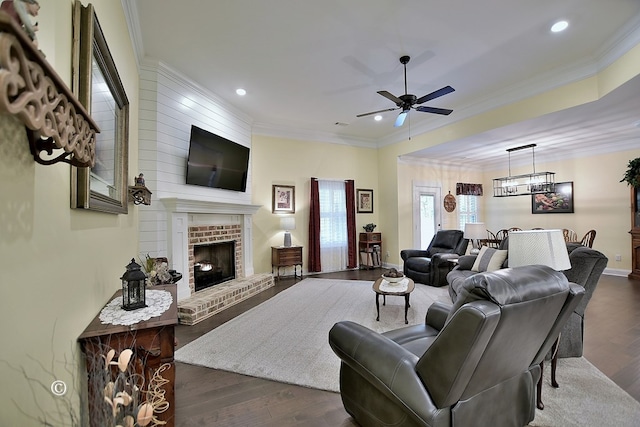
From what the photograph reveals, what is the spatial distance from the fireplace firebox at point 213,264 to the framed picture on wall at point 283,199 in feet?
4.62

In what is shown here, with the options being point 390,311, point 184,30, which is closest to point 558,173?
point 390,311

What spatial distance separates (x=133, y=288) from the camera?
1.56 meters

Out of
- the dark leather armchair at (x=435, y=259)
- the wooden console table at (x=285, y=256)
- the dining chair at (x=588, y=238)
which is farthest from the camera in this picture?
the wooden console table at (x=285, y=256)

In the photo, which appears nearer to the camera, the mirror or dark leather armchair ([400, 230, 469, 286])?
the mirror

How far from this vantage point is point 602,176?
21.1 ft

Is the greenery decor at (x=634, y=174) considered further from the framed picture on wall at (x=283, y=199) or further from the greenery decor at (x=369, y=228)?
the framed picture on wall at (x=283, y=199)

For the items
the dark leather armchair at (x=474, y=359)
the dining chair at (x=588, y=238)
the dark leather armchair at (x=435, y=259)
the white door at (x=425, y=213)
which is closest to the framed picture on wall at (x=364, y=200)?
the white door at (x=425, y=213)

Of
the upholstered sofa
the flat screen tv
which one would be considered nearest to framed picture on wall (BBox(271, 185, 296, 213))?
the flat screen tv

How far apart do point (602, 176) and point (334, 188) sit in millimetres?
5977

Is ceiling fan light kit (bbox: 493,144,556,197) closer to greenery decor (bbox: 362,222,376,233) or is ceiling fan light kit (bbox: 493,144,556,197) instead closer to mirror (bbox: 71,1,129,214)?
greenery decor (bbox: 362,222,376,233)

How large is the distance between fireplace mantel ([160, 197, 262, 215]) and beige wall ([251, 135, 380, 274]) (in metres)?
0.79

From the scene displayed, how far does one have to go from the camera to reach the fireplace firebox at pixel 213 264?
4391 millimetres

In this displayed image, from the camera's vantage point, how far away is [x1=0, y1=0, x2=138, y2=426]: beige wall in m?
0.78

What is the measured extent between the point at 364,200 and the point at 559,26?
188 inches
